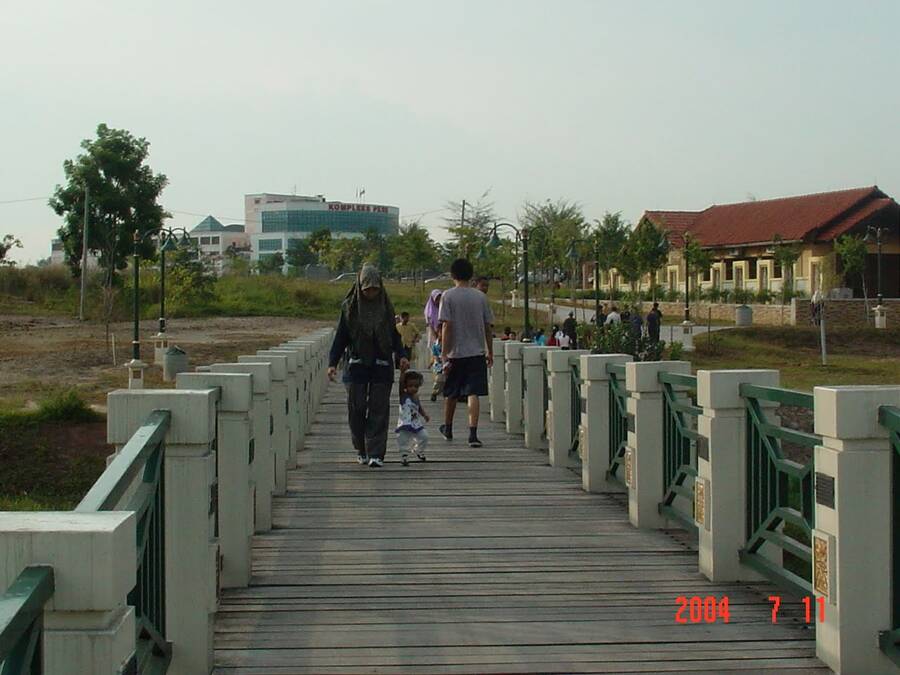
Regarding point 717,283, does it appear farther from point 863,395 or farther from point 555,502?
point 863,395

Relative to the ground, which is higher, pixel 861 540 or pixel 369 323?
pixel 369 323

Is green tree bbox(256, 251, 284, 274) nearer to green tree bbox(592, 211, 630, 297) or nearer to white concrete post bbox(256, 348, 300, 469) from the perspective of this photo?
green tree bbox(592, 211, 630, 297)

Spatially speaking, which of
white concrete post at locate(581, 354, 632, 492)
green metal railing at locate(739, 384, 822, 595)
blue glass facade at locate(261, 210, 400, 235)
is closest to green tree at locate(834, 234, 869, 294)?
white concrete post at locate(581, 354, 632, 492)

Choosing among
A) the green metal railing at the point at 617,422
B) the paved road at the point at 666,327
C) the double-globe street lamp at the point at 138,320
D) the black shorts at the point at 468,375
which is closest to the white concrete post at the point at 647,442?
the green metal railing at the point at 617,422

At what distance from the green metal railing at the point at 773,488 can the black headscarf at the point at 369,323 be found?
4909 millimetres

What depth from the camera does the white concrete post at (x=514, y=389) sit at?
15594 mm

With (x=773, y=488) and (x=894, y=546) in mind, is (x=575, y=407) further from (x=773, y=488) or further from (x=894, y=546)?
(x=894, y=546)

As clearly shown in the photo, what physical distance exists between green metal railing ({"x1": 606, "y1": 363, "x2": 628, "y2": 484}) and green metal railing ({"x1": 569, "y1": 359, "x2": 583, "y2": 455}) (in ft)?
4.67

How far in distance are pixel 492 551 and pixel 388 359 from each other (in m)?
3.68

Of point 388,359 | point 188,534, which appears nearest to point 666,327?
point 388,359

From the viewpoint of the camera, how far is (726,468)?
7.20 meters

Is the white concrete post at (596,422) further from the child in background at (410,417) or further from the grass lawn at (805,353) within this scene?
the grass lawn at (805,353)

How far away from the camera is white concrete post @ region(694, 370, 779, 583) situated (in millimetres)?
7137

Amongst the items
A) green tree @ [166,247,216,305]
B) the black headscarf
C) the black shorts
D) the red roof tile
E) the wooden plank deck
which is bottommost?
the wooden plank deck
